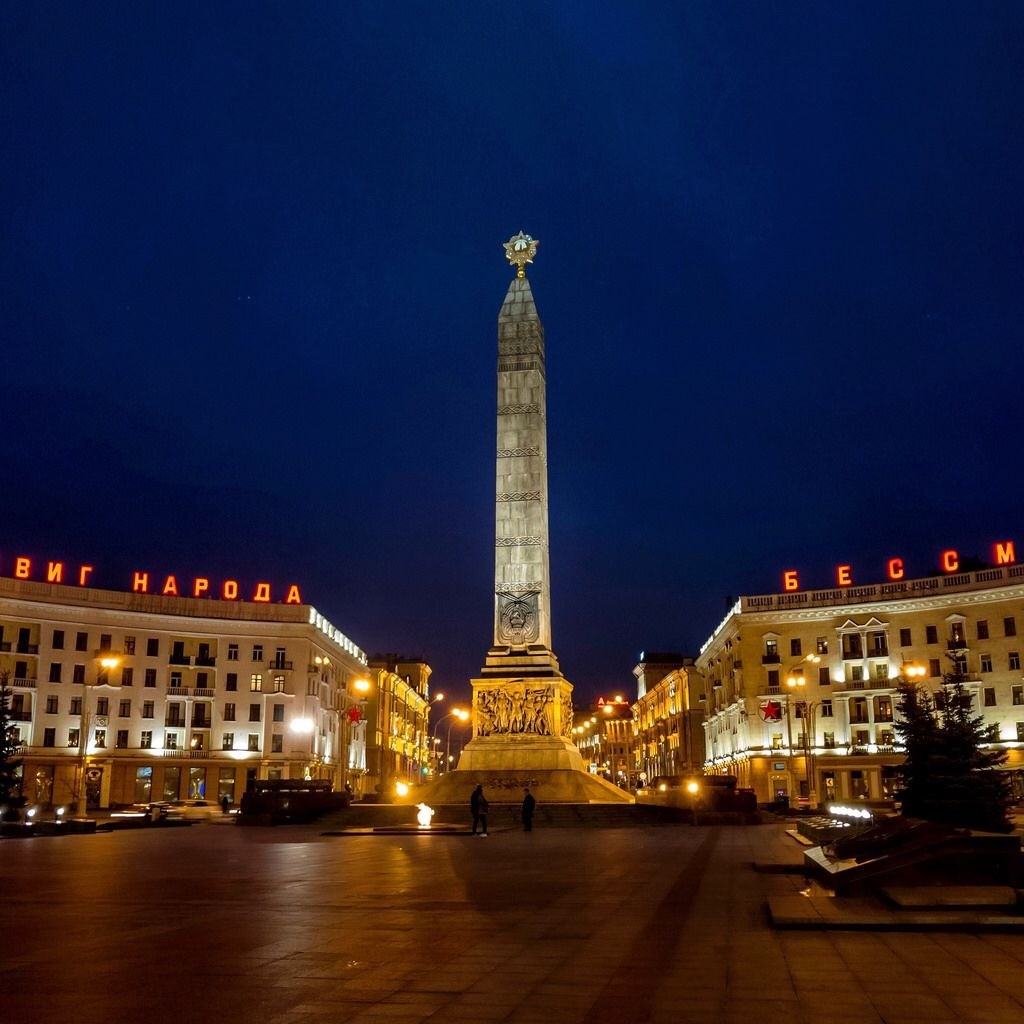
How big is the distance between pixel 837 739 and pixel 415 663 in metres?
74.5

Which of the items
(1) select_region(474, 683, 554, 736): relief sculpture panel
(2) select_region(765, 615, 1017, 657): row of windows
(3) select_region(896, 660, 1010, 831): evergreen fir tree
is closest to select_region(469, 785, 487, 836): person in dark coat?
(3) select_region(896, 660, 1010, 831): evergreen fir tree

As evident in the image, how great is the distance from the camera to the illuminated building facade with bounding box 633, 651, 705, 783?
344 feet

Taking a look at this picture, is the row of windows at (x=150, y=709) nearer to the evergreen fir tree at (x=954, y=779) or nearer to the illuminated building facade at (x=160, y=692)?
the illuminated building facade at (x=160, y=692)

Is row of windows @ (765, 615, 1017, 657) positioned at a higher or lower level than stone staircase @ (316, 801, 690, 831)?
higher

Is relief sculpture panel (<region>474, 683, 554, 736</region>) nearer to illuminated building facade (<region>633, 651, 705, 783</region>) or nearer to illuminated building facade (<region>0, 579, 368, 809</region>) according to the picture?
illuminated building facade (<region>0, 579, 368, 809</region>)

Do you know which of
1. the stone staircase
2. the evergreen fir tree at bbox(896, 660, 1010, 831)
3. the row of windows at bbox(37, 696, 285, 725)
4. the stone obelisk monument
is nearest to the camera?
the evergreen fir tree at bbox(896, 660, 1010, 831)

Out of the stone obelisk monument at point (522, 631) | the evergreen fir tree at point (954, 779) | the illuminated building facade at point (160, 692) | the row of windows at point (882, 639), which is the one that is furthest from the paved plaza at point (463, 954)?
the row of windows at point (882, 639)

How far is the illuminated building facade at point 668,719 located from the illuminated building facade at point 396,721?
1059 inches

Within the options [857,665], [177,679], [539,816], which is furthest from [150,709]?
[857,665]

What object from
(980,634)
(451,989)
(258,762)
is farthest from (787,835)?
(258,762)

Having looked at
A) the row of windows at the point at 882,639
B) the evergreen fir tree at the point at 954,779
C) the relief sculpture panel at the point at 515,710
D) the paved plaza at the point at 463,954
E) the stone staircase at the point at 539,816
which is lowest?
the stone staircase at the point at 539,816

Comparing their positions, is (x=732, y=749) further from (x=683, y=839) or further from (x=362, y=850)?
(x=362, y=850)

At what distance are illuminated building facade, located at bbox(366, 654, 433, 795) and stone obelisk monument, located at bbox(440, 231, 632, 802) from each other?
39.1m

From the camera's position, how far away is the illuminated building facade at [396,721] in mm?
101750
